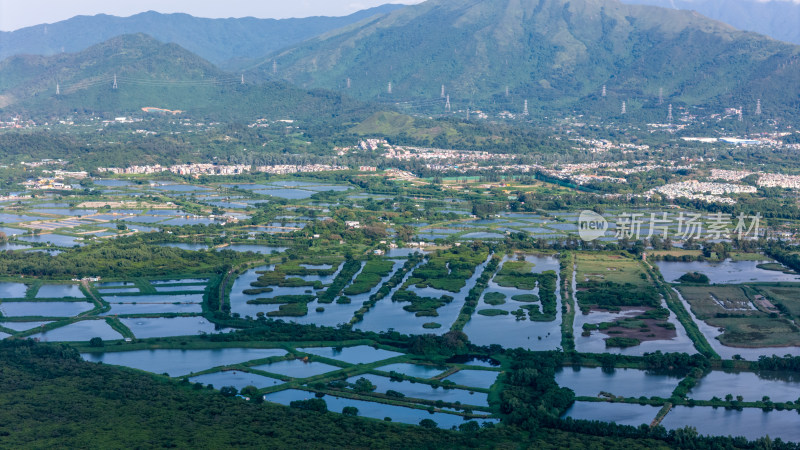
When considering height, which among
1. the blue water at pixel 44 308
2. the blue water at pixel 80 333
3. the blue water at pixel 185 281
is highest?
the blue water at pixel 185 281

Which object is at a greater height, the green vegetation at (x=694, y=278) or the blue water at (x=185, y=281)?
the green vegetation at (x=694, y=278)

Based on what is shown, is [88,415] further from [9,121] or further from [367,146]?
[9,121]

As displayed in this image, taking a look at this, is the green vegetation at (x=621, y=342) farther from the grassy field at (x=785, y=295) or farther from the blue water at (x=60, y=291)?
the blue water at (x=60, y=291)

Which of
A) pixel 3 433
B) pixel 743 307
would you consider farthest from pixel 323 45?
pixel 3 433

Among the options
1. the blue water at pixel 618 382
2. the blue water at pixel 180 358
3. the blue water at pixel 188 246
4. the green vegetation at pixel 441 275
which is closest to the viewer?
the blue water at pixel 618 382

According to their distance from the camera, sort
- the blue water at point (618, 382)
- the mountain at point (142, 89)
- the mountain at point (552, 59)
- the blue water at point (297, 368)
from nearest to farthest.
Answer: the blue water at point (618, 382) < the blue water at point (297, 368) < the mountain at point (142, 89) < the mountain at point (552, 59)

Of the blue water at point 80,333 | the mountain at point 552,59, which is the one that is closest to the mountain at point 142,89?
the mountain at point 552,59

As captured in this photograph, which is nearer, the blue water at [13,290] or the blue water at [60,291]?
the blue water at [60,291]
